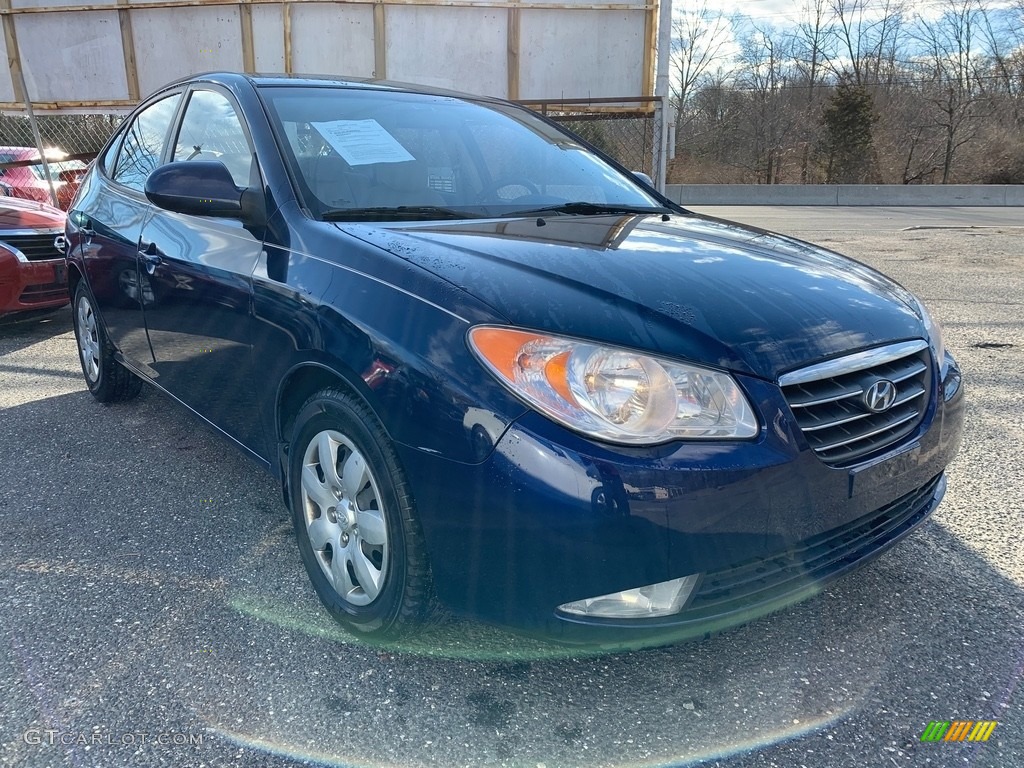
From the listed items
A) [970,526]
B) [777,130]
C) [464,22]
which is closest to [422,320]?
[970,526]

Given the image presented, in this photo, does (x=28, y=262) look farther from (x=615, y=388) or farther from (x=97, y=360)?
(x=615, y=388)

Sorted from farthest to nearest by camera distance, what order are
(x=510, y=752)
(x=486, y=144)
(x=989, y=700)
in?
(x=486, y=144), (x=989, y=700), (x=510, y=752)

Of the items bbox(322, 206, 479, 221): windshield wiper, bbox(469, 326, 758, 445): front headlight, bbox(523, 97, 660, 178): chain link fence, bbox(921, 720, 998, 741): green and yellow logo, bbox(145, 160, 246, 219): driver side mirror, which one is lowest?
bbox(921, 720, 998, 741): green and yellow logo

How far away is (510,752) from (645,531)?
24.8 inches

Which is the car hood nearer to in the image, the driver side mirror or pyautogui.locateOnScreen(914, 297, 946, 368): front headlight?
pyautogui.locateOnScreen(914, 297, 946, 368): front headlight

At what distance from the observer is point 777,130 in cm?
2994

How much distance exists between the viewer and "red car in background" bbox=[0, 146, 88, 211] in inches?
342

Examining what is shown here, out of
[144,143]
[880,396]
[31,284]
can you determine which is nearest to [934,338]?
[880,396]

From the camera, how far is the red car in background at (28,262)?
569cm

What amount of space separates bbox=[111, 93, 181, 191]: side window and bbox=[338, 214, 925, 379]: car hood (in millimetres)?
1811

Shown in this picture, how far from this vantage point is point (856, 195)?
22469 millimetres

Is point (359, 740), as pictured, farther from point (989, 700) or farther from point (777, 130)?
point (777, 130)

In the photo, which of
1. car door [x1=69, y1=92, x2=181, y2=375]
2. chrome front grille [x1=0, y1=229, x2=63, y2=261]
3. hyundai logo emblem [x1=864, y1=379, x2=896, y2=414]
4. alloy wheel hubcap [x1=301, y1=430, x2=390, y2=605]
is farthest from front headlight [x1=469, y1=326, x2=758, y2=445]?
chrome front grille [x1=0, y1=229, x2=63, y2=261]

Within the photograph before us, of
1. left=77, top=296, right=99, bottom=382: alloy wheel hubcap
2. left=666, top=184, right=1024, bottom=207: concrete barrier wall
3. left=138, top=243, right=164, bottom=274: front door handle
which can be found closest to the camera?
left=138, top=243, right=164, bottom=274: front door handle
